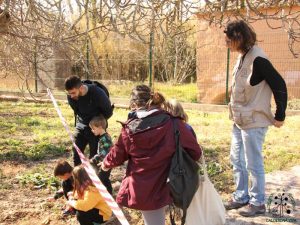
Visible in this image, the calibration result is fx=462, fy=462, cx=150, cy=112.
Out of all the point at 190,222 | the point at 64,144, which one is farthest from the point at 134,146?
the point at 64,144

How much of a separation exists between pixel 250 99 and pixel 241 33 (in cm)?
57

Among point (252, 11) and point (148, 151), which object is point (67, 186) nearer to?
point (148, 151)

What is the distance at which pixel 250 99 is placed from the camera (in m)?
3.99

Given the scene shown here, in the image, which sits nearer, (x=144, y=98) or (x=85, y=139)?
(x=144, y=98)

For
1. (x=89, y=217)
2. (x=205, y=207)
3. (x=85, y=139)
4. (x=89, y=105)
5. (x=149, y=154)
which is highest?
(x=89, y=105)

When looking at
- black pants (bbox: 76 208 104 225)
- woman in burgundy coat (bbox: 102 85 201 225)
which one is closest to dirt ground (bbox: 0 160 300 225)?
black pants (bbox: 76 208 104 225)

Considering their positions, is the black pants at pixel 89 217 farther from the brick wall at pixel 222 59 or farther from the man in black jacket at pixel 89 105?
the brick wall at pixel 222 59

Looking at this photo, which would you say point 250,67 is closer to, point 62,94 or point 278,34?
point 278,34

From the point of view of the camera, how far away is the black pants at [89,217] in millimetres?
4105

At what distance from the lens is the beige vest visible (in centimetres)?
392

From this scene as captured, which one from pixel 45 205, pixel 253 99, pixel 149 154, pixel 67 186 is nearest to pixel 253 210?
pixel 253 99

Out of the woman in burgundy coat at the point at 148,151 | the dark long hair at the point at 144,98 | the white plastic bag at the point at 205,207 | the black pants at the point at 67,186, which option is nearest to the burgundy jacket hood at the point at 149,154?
the woman in burgundy coat at the point at 148,151

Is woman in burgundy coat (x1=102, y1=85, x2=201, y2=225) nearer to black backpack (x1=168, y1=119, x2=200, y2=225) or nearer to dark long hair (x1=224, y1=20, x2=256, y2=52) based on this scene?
black backpack (x1=168, y1=119, x2=200, y2=225)

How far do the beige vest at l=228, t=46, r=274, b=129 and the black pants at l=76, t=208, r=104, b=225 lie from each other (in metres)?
1.50
